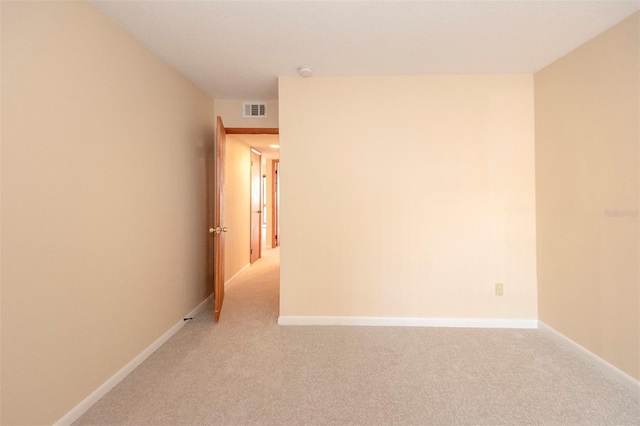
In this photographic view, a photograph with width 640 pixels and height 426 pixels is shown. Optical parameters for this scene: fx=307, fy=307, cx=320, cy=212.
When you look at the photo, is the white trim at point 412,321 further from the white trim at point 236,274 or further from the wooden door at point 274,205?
the wooden door at point 274,205

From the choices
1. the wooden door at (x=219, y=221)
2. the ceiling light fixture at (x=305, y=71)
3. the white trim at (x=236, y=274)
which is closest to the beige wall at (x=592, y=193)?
the ceiling light fixture at (x=305, y=71)

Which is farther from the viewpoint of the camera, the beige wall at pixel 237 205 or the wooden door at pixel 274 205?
A: the wooden door at pixel 274 205

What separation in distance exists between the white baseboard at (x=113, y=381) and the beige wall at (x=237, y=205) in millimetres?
1734

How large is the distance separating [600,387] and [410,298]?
142cm

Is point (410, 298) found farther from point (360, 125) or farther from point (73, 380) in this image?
point (73, 380)

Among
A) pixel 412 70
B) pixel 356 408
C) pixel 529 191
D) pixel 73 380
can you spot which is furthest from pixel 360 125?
pixel 73 380

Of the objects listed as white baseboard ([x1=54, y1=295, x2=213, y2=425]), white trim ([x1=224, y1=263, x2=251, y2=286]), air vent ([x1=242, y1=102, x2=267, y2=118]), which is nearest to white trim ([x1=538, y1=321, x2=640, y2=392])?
white baseboard ([x1=54, y1=295, x2=213, y2=425])

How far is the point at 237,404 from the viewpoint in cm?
185

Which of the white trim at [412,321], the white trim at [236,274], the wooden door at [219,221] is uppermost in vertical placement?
the wooden door at [219,221]

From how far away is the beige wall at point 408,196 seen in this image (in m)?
2.96

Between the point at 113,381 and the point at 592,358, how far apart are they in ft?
11.2

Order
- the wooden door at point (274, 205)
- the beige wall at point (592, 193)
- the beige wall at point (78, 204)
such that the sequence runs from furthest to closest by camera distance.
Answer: the wooden door at point (274, 205), the beige wall at point (592, 193), the beige wall at point (78, 204)

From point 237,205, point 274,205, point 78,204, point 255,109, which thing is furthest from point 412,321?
point 274,205

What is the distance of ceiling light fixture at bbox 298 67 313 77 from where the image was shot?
279 cm
